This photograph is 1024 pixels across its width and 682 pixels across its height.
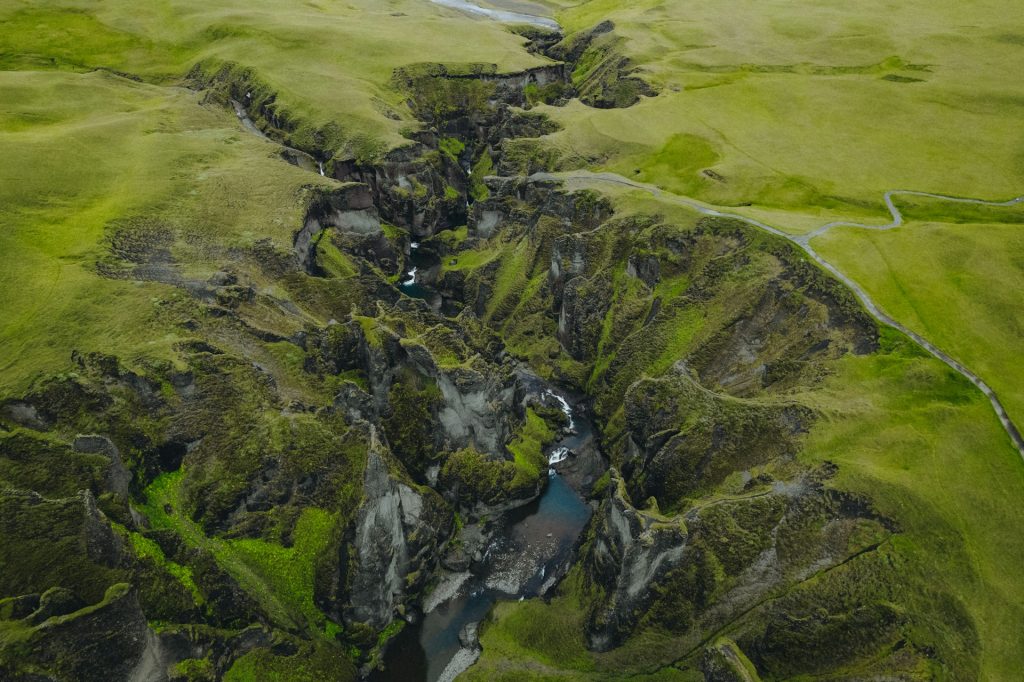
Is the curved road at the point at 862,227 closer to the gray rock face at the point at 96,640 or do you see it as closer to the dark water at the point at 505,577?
the dark water at the point at 505,577

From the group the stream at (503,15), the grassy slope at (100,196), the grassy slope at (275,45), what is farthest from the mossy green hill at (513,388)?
the stream at (503,15)

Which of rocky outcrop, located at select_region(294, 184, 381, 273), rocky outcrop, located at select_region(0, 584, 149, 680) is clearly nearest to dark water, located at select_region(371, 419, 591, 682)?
rocky outcrop, located at select_region(0, 584, 149, 680)

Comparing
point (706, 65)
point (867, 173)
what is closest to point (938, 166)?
point (867, 173)

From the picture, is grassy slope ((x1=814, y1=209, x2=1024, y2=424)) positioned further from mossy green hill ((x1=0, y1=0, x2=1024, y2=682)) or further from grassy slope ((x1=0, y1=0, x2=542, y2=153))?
grassy slope ((x1=0, y1=0, x2=542, y2=153))

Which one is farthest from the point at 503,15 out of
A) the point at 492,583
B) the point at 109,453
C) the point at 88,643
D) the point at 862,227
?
the point at 88,643

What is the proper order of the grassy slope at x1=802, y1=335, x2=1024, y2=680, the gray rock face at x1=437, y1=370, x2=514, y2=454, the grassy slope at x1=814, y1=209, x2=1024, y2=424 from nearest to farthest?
the grassy slope at x1=802, y1=335, x2=1024, y2=680
the grassy slope at x1=814, y1=209, x2=1024, y2=424
the gray rock face at x1=437, y1=370, x2=514, y2=454

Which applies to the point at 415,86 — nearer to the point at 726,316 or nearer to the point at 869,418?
the point at 726,316
